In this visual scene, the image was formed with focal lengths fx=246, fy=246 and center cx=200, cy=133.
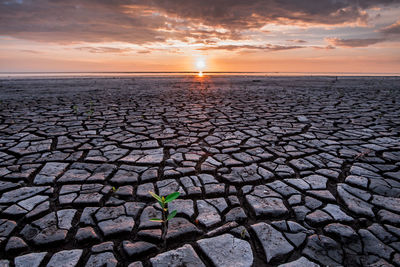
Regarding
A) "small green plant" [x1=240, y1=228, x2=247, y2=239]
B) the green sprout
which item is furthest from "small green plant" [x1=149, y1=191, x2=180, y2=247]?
"small green plant" [x1=240, y1=228, x2=247, y2=239]

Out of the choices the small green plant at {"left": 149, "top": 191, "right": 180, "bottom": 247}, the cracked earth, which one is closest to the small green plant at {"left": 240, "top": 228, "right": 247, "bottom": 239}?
the cracked earth

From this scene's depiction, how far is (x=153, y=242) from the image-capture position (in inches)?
62.2

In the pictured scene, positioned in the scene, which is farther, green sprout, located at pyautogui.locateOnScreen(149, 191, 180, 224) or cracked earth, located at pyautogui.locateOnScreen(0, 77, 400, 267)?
green sprout, located at pyautogui.locateOnScreen(149, 191, 180, 224)

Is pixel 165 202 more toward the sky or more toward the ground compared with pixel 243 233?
more toward the sky

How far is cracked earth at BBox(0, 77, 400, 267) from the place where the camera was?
4.91ft

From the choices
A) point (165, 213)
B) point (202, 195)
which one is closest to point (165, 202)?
point (165, 213)

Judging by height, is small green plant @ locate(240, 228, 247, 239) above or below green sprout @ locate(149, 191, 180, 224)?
below

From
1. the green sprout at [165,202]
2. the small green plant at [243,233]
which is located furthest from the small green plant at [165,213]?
the small green plant at [243,233]

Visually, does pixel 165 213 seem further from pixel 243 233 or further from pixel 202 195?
pixel 243 233

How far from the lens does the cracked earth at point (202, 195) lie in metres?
1.50

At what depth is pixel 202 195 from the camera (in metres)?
2.11

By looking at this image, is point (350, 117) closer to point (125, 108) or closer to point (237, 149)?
point (237, 149)

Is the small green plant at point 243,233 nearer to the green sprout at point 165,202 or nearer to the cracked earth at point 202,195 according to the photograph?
the cracked earth at point 202,195

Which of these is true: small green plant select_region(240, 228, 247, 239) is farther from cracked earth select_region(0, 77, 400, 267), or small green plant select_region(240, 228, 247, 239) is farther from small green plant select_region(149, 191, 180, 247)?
small green plant select_region(149, 191, 180, 247)
